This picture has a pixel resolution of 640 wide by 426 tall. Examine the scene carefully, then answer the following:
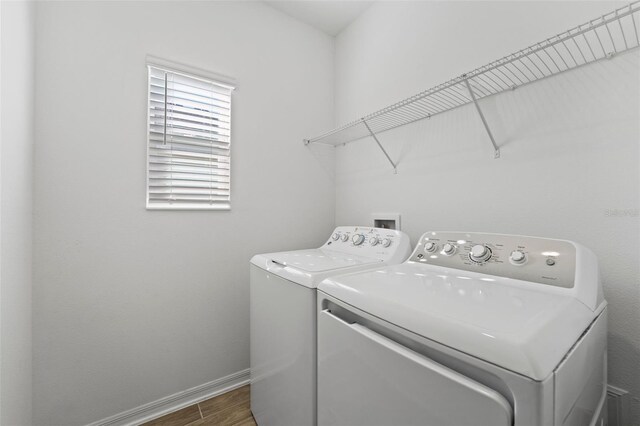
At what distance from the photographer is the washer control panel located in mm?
840

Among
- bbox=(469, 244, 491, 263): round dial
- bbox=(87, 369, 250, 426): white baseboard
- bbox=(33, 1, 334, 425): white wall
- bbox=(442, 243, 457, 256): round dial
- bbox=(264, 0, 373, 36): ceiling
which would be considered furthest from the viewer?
bbox=(264, 0, 373, 36): ceiling

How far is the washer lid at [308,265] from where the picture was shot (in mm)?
1047

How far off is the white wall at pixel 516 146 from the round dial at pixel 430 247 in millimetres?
309

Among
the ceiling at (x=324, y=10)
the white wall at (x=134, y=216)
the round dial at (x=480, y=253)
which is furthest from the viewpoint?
the ceiling at (x=324, y=10)

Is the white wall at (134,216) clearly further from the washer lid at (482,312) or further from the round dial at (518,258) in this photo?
the round dial at (518,258)

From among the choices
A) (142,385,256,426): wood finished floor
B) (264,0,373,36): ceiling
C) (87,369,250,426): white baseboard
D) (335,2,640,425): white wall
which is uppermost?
(264,0,373,36): ceiling

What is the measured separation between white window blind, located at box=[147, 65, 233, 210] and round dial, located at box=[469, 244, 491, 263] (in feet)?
4.68

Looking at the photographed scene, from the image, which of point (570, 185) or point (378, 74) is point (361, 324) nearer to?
point (570, 185)

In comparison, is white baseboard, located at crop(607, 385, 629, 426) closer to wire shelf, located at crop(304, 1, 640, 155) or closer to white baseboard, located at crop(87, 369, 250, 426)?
wire shelf, located at crop(304, 1, 640, 155)

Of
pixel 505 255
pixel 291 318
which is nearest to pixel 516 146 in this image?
pixel 505 255

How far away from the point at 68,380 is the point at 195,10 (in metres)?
2.19

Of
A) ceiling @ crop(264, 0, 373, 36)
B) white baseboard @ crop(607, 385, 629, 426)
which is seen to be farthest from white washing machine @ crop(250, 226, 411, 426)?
ceiling @ crop(264, 0, 373, 36)

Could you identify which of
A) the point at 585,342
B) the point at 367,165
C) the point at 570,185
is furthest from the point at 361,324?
the point at 367,165

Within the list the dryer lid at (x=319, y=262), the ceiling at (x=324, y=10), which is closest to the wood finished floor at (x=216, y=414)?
the dryer lid at (x=319, y=262)
